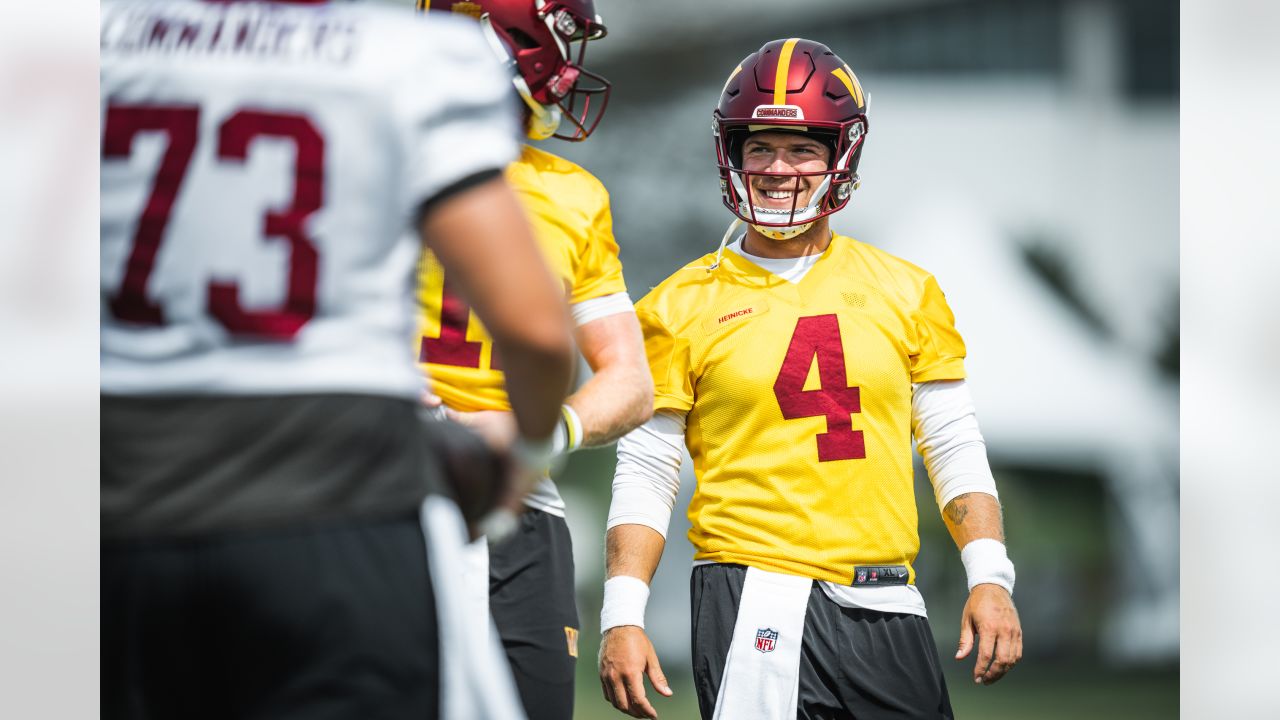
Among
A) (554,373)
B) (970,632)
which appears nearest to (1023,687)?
(970,632)

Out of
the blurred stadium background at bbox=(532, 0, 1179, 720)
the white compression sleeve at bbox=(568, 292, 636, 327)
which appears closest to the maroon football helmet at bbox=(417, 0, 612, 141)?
the white compression sleeve at bbox=(568, 292, 636, 327)

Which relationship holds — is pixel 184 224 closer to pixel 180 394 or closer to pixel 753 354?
pixel 180 394

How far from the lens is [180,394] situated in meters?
1.47

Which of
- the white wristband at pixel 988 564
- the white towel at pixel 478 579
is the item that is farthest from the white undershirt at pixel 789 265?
the white towel at pixel 478 579

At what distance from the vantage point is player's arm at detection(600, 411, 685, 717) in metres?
3.06

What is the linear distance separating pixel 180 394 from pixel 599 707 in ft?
17.2

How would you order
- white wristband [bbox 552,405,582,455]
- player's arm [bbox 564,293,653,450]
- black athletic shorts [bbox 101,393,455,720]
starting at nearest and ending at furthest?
black athletic shorts [bbox 101,393,455,720] → white wristband [bbox 552,405,582,455] → player's arm [bbox 564,293,653,450]

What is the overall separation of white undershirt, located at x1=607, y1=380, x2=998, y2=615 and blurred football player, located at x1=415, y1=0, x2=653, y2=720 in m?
0.37

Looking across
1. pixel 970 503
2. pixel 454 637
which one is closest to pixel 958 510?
pixel 970 503

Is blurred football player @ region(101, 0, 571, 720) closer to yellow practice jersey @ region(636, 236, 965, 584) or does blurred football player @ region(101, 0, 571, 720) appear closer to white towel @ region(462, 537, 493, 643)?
white towel @ region(462, 537, 493, 643)

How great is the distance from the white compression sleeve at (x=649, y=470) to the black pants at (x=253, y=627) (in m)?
1.77

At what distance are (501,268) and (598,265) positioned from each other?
1458 mm

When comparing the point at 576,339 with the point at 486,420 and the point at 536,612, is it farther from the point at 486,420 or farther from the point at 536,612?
the point at 536,612

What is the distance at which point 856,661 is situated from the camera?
3018 millimetres
